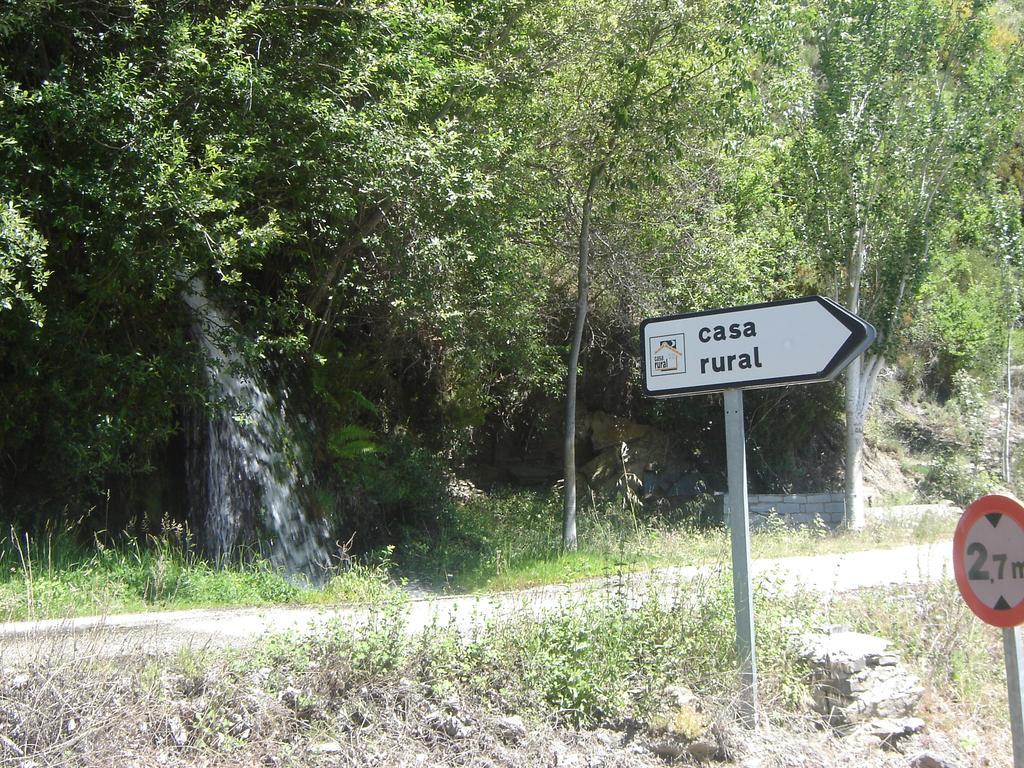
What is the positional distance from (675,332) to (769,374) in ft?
1.87

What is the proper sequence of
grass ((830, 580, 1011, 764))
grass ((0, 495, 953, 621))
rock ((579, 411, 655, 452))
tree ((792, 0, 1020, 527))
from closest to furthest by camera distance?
grass ((830, 580, 1011, 764))
grass ((0, 495, 953, 621))
tree ((792, 0, 1020, 527))
rock ((579, 411, 655, 452))

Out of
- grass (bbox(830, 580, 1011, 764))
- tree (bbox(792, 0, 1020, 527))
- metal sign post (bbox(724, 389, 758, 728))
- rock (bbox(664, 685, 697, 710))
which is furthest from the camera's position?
tree (bbox(792, 0, 1020, 527))

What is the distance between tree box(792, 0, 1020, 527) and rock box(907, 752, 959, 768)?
13638 mm

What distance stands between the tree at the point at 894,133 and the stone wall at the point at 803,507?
2.29 feet

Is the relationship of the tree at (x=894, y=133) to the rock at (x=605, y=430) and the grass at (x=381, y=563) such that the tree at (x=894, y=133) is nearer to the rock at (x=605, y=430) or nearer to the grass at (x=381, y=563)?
the rock at (x=605, y=430)

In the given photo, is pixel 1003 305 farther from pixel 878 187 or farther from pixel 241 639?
pixel 241 639

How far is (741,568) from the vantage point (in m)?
4.71

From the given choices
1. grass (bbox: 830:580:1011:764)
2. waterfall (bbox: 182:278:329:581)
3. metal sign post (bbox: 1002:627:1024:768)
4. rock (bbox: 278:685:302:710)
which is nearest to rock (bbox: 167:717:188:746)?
rock (bbox: 278:685:302:710)

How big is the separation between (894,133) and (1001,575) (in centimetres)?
1518

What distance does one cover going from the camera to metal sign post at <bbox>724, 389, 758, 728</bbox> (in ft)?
15.4

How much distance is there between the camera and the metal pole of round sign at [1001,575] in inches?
160

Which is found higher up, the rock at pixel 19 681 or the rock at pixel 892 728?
the rock at pixel 19 681

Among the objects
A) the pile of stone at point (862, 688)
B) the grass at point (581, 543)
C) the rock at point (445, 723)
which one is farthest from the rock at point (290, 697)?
the grass at point (581, 543)

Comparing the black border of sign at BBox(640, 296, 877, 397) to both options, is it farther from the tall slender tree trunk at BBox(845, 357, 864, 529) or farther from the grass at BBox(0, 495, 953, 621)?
the tall slender tree trunk at BBox(845, 357, 864, 529)
